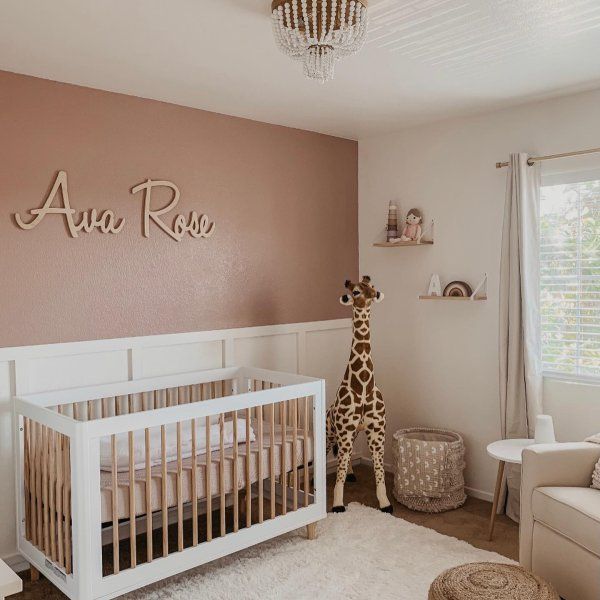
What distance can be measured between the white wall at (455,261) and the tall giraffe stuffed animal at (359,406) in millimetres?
581

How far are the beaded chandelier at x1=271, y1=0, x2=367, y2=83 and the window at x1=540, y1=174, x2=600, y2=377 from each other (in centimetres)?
178

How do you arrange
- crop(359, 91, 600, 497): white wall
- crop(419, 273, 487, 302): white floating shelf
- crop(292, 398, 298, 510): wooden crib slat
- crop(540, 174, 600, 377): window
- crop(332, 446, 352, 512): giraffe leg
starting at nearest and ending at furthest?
crop(292, 398, 298, 510): wooden crib slat
crop(540, 174, 600, 377): window
crop(359, 91, 600, 497): white wall
crop(332, 446, 352, 512): giraffe leg
crop(419, 273, 487, 302): white floating shelf

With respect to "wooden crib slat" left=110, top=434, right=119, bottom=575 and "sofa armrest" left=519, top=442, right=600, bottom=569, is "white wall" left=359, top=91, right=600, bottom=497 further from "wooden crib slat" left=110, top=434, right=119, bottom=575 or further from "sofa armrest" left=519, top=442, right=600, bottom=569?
"wooden crib slat" left=110, top=434, right=119, bottom=575

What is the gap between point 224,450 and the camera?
2.92 m

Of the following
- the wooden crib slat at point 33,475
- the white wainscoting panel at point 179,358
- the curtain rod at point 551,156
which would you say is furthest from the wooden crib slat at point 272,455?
the curtain rod at point 551,156

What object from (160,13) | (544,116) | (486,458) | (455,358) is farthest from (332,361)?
(160,13)

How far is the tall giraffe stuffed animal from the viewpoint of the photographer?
360cm

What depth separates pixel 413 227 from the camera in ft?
13.2

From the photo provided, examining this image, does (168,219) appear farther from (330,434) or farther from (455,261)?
(455,261)

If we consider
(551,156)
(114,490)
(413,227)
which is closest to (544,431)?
(551,156)

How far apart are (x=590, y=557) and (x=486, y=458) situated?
145 centimetres

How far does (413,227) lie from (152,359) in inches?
71.1

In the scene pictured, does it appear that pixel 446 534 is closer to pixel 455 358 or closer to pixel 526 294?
pixel 455 358

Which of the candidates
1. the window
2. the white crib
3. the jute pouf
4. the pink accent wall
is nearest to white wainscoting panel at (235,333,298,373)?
the pink accent wall
